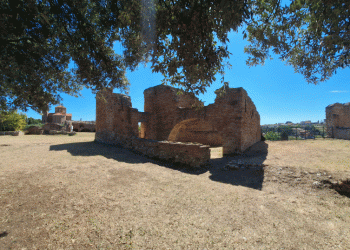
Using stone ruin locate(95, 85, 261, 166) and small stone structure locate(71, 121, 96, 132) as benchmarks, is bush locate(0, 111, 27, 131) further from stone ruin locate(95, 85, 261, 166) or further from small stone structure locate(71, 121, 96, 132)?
stone ruin locate(95, 85, 261, 166)

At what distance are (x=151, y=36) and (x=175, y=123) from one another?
33.5 ft

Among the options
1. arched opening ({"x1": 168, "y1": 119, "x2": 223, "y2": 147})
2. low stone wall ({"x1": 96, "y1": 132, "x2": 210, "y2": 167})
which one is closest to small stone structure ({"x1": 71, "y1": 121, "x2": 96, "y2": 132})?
arched opening ({"x1": 168, "y1": 119, "x2": 223, "y2": 147})

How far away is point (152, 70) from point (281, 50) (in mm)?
3893

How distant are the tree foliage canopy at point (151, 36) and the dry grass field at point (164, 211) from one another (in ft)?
9.50

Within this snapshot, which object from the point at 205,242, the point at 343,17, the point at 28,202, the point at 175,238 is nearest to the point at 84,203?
the point at 28,202

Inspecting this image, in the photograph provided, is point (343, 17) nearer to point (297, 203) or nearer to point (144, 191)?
point (297, 203)

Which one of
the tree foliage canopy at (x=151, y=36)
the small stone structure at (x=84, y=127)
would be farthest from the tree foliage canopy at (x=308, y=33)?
the small stone structure at (x=84, y=127)

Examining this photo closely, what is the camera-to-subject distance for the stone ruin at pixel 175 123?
7.63m

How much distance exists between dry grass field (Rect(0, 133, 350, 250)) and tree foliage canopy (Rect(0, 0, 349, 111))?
2.90 metres

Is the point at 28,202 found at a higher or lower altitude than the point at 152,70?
lower

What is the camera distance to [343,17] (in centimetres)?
305

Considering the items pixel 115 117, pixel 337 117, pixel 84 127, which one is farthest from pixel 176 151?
pixel 84 127

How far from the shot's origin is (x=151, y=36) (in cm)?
371

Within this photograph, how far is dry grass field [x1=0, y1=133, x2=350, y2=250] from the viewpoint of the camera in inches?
91.2
